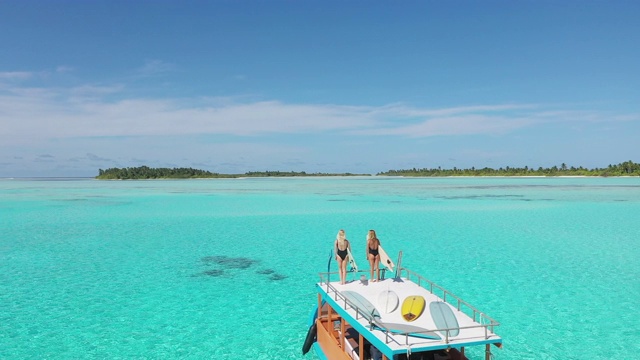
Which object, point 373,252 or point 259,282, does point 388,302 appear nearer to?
point 373,252

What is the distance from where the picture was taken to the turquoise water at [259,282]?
49.1 feet

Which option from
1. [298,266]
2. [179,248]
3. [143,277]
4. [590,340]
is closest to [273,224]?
[179,248]

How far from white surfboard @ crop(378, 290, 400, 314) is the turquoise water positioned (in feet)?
14.3

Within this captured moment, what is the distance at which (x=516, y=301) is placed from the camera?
19.0 metres

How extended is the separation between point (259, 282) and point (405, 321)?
43.5 feet

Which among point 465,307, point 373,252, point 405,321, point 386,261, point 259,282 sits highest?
point 373,252

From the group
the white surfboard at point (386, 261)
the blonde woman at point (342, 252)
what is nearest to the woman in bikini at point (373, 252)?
the white surfboard at point (386, 261)

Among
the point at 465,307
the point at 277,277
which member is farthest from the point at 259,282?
the point at 465,307

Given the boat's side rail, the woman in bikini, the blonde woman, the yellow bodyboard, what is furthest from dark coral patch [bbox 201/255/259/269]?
the yellow bodyboard

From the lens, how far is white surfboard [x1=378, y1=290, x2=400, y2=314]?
1079cm

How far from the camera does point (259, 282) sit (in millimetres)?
22328

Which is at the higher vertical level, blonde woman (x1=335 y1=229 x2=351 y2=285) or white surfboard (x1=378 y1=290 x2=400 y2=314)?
blonde woman (x1=335 y1=229 x2=351 y2=285)

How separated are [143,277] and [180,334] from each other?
876cm

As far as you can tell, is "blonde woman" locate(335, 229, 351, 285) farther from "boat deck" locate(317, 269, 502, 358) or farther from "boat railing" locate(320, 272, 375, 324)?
"boat deck" locate(317, 269, 502, 358)
